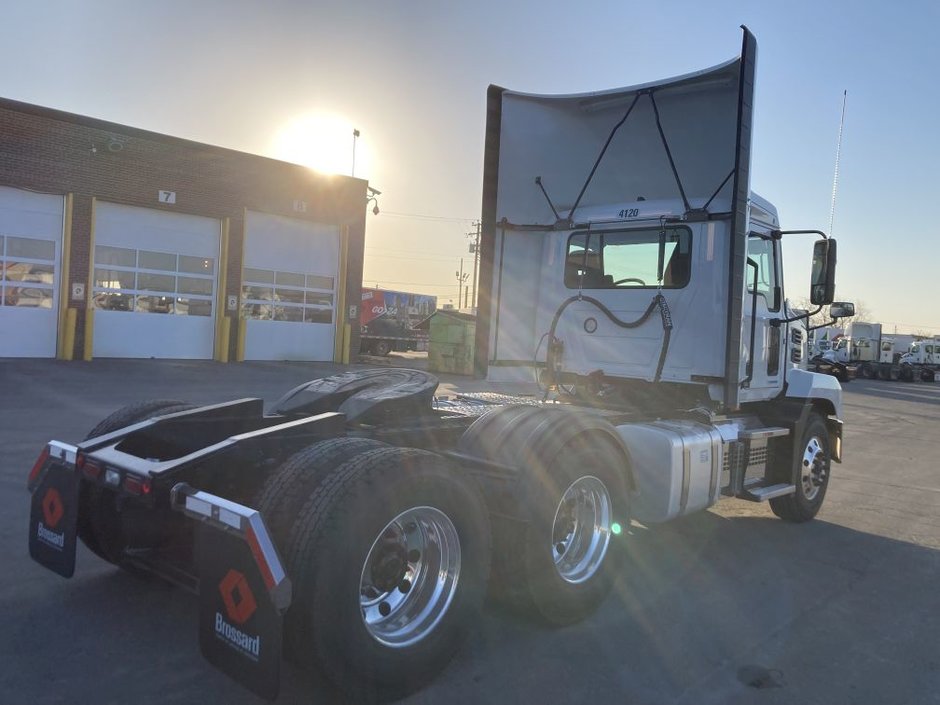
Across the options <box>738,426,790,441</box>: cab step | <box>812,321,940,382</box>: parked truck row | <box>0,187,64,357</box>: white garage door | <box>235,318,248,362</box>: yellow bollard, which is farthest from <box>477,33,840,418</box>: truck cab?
<box>812,321,940,382</box>: parked truck row

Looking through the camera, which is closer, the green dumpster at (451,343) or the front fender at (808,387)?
the front fender at (808,387)

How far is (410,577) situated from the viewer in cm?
328

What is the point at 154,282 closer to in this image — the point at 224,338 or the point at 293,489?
the point at 224,338

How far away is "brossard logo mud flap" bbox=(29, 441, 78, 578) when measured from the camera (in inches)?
134

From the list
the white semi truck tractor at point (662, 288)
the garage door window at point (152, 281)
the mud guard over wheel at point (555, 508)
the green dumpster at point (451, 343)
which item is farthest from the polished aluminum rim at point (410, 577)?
the green dumpster at point (451, 343)

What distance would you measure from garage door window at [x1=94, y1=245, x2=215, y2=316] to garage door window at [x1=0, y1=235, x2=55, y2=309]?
120 cm

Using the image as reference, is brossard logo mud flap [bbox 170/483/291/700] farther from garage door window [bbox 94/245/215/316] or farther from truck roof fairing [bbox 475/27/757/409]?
garage door window [bbox 94/245/215/316]

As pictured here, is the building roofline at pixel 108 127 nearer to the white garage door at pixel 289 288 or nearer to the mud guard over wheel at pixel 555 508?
the white garage door at pixel 289 288

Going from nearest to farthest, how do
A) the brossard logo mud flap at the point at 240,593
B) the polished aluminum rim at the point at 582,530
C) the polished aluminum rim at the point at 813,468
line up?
1. the brossard logo mud flap at the point at 240,593
2. the polished aluminum rim at the point at 582,530
3. the polished aluminum rim at the point at 813,468

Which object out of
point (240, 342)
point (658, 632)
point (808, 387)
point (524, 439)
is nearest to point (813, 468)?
point (808, 387)

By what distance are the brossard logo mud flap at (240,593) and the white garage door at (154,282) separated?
785 inches

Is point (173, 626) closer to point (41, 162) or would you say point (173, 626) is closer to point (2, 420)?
point (2, 420)

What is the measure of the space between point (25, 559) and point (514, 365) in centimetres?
427

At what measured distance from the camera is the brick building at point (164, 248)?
18.9 m
